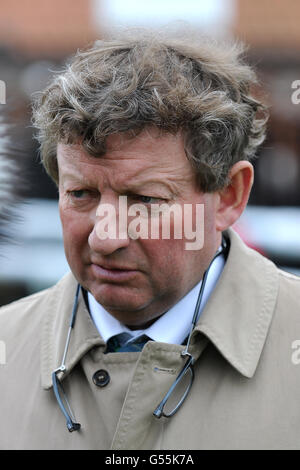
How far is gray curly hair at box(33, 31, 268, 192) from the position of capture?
5.84 ft

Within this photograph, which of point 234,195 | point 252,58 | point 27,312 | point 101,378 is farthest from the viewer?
point 252,58

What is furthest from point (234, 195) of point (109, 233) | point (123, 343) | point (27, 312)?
point (27, 312)

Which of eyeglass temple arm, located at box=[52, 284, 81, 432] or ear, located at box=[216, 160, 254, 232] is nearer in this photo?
eyeglass temple arm, located at box=[52, 284, 81, 432]

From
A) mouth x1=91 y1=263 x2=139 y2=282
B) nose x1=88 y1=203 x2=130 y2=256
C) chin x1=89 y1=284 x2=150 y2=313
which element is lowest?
chin x1=89 y1=284 x2=150 y2=313

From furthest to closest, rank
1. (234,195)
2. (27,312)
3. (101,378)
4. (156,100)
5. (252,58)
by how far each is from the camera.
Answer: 1. (252,58)
2. (27,312)
3. (234,195)
4. (101,378)
5. (156,100)

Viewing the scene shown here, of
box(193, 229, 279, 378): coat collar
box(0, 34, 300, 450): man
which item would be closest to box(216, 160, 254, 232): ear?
box(0, 34, 300, 450): man

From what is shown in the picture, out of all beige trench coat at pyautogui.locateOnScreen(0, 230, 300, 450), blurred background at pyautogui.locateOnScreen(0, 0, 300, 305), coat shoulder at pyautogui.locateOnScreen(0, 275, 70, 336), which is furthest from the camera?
blurred background at pyautogui.locateOnScreen(0, 0, 300, 305)

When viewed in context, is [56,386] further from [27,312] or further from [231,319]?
[231,319]

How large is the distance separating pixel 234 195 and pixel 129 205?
1.21 ft

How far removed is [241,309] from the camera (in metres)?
1.92

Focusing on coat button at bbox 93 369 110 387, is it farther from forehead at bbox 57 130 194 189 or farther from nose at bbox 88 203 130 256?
forehead at bbox 57 130 194 189
